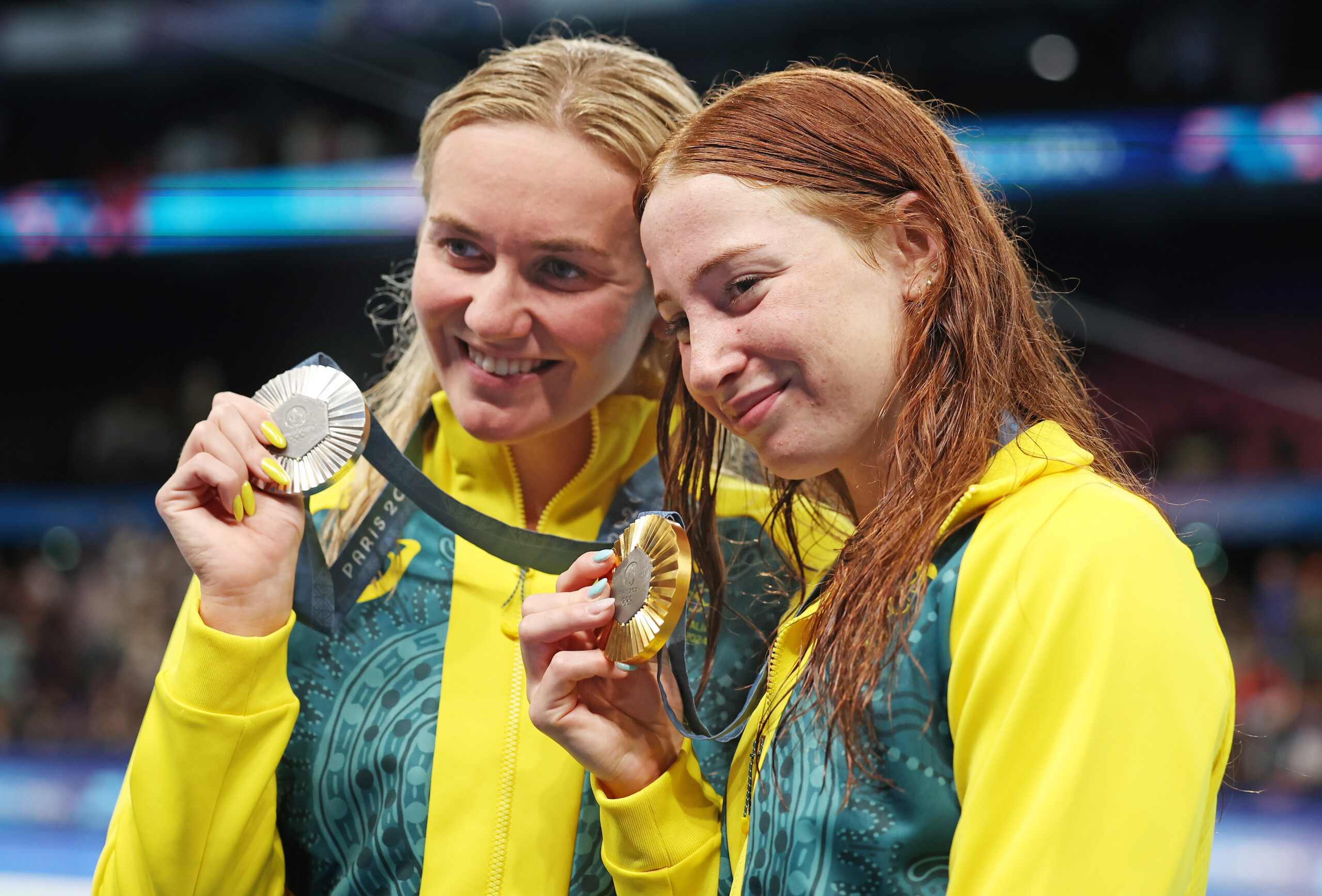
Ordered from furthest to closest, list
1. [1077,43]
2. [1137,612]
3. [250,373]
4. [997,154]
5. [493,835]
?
[250,373] < [1077,43] < [997,154] < [493,835] < [1137,612]

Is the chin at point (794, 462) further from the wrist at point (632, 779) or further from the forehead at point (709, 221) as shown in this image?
the wrist at point (632, 779)

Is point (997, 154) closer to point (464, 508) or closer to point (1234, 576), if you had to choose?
point (1234, 576)

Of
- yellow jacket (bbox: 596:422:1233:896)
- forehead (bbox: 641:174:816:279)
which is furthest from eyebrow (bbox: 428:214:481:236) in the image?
yellow jacket (bbox: 596:422:1233:896)

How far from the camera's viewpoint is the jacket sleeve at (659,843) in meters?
0.88

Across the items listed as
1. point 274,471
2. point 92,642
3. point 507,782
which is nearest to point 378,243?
point 92,642

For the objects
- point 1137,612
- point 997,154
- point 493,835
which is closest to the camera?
point 1137,612

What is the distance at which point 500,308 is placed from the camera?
98cm

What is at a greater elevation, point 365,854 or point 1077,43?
point 1077,43

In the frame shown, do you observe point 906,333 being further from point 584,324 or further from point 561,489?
point 561,489

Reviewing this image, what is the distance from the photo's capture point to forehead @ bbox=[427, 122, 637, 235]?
0.98 metres

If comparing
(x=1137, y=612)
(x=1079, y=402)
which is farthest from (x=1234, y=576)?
(x=1137, y=612)

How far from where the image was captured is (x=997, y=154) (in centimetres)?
253

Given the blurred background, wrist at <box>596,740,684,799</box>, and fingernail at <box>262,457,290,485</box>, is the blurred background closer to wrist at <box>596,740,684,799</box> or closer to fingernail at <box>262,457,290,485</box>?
fingernail at <box>262,457,290,485</box>

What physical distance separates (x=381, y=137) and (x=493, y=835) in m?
2.46
